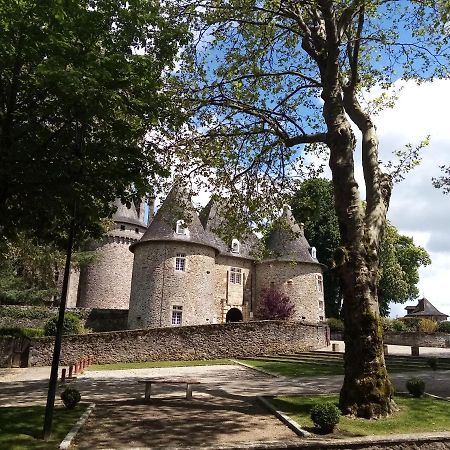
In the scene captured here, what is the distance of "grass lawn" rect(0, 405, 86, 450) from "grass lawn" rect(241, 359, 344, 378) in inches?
355

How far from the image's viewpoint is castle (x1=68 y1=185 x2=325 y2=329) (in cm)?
3009

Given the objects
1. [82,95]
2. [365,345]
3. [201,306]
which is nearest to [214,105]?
[82,95]

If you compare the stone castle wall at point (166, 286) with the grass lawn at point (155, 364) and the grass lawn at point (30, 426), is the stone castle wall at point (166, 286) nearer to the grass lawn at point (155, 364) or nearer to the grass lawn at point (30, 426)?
the grass lawn at point (155, 364)

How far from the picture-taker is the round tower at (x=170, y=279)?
29875mm

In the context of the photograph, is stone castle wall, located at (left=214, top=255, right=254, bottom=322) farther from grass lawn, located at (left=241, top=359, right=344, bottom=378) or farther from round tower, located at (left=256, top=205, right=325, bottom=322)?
grass lawn, located at (left=241, top=359, right=344, bottom=378)

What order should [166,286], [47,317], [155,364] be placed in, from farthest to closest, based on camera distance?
1. [47,317]
2. [166,286]
3. [155,364]

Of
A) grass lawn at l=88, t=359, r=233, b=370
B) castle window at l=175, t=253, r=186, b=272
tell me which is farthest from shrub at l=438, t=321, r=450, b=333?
grass lawn at l=88, t=359, r=233, b=370

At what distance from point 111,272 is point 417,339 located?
25.7m

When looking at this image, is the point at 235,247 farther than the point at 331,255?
No

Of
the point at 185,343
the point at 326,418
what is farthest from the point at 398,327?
the point at 326,418

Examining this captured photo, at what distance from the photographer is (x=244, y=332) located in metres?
24.2

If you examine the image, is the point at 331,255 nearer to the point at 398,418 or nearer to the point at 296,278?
the point at 296,278

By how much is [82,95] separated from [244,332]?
731 inches

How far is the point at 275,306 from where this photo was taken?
34.3 metres
